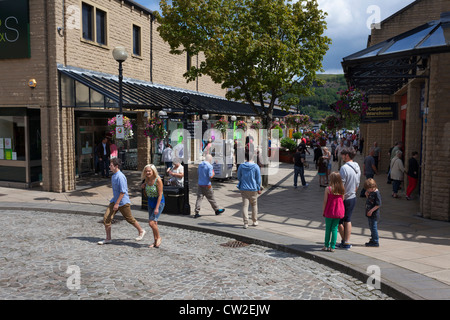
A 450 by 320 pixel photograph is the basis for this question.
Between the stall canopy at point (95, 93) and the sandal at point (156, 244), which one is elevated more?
the stall canopy at point (95, 93)

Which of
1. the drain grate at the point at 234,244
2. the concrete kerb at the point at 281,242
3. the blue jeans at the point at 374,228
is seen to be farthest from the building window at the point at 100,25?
the blue jeans at the point at 374,228

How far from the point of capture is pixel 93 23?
1611 cm

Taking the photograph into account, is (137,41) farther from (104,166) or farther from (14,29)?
(104,166)

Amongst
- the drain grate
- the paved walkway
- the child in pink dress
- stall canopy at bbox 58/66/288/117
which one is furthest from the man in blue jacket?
stall canopy at bbox 58/66/288/117

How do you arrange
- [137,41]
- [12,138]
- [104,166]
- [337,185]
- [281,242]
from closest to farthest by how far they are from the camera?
[337,185]
[281,242]
[12,138]
[104,166]
[137,41]

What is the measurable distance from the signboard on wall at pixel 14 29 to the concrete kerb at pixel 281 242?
5803 millimetres

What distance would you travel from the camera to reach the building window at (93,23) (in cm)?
1587

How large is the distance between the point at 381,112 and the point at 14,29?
46.1 ft

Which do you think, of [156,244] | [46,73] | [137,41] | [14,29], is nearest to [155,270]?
[156,244]

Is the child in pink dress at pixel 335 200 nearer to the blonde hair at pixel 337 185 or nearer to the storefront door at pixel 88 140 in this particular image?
the blonde hair at pixel 337 185

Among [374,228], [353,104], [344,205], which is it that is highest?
[353,104]

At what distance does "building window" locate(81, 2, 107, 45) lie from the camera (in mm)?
15869

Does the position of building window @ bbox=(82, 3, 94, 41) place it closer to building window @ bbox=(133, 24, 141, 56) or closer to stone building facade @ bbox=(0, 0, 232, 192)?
stone building facade @ bbox=(0, 0, 232, 192)

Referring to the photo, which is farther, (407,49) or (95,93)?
(95,93)
